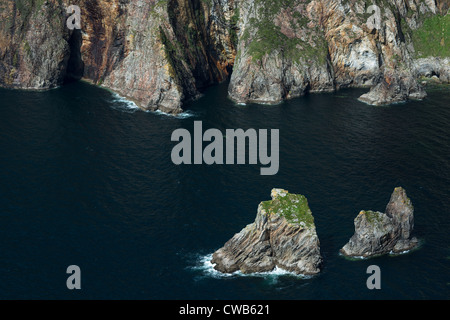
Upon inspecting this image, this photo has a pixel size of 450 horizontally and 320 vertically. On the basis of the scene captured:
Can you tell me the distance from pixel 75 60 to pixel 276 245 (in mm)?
109254

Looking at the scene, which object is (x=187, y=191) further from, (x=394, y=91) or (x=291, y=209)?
(x=394, y=91)

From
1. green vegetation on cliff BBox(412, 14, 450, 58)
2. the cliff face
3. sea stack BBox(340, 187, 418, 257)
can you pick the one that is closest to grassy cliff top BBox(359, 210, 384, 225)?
sea stack BBox(340, 187, 418, 257)

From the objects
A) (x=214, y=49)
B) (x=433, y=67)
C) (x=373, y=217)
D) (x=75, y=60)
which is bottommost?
(x=373, y=217)

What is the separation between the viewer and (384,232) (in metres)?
99.6

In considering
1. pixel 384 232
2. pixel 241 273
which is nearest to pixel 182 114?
pixel 241 273

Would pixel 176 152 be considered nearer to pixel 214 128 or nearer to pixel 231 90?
pixel 214 128

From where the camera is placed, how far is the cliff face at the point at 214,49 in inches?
6496

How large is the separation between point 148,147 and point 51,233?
38891 millimetres

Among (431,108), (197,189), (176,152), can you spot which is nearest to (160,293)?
(197,189)

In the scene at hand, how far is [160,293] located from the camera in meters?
90.9

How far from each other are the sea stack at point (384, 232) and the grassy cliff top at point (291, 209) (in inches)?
364

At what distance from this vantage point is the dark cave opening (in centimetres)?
17812

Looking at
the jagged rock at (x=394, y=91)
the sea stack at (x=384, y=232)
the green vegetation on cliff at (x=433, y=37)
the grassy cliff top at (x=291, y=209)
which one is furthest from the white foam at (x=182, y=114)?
the green vegetation on cliff at (x=433, y=37)
